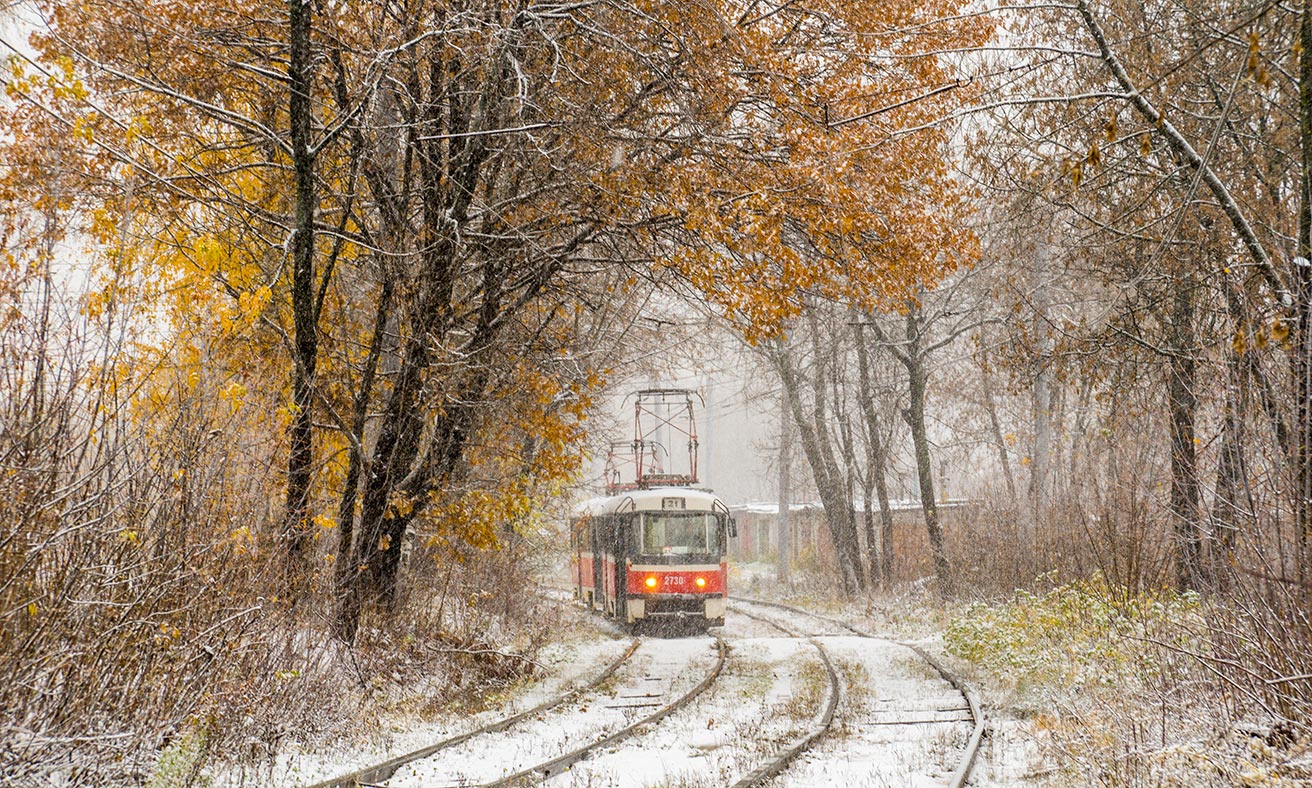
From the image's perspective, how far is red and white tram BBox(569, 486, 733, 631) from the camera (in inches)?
859

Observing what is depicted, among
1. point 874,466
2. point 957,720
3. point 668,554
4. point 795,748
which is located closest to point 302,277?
point 795,748

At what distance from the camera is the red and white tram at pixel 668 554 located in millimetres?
21828

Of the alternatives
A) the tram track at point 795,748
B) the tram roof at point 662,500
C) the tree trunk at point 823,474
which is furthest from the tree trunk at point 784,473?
the tram track at point 795,748

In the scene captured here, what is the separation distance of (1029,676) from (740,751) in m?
4.74

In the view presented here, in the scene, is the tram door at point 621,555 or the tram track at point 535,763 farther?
the tram door at point 621,555

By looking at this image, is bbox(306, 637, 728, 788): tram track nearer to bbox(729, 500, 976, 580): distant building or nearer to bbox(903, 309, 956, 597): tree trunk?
bbox(903, 309, 956, 597): tree trunk

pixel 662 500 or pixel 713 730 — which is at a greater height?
pixel 662 500

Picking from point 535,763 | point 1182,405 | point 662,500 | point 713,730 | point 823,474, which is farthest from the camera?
point 823,474

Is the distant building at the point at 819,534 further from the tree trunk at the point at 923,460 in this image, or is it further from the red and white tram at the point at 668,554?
the red and white tram at the point at 668,554

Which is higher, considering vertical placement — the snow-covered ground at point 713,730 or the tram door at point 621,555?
the tram door at point 621,555

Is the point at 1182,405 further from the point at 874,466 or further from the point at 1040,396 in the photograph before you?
the point at 874,466

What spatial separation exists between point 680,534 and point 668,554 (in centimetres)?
49

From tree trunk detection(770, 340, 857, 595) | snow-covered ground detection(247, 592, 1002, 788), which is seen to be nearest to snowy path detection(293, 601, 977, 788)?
snow-covered ground detection(247, 592, 1002, 788)

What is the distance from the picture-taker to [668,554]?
72.0 ft
